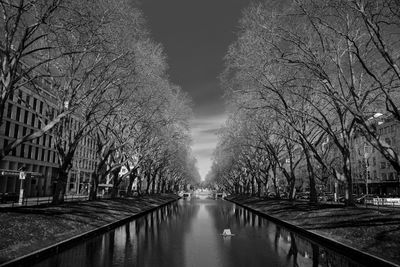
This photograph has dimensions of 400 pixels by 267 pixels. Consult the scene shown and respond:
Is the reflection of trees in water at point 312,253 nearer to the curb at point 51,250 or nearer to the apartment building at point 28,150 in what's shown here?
the curb at point 51,250

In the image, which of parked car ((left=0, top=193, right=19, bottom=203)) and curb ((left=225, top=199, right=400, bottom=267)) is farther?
parked car ((left=0, top=193, right=19, bottom=203))

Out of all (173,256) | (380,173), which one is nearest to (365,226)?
(173,256)

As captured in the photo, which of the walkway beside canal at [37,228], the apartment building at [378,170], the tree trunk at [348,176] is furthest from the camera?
the apartment building at [378,170]

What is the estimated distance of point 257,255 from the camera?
1312 cm

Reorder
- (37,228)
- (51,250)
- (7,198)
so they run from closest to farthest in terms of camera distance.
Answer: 1. (51,250)
2. (37,228)
3. (7,198)

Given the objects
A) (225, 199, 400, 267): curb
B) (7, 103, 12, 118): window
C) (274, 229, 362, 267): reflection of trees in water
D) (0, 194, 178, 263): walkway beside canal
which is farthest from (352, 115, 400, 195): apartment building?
(0, 194, 178, 263): walkway beside canal

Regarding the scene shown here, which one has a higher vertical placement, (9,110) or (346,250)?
(9,110)

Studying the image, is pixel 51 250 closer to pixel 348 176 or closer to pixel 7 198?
pixel 348 176

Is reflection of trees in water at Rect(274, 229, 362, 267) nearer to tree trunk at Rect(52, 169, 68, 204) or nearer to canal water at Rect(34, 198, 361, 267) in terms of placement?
canal water at Rect(34, 198, 361, 267)

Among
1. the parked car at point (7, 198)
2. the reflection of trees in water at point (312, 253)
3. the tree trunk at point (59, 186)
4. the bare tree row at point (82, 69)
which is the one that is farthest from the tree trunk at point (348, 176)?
the parked car at point (7, 198)

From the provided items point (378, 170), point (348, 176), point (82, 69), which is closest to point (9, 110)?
point (82, 69)

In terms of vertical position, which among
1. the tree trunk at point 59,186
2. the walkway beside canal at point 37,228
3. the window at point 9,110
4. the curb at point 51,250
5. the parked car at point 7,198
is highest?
the window at point 9,110

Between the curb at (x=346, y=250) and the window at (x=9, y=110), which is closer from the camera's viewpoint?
the curb at (x=346, y=250)

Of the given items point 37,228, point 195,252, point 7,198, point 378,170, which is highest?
point 378,170
